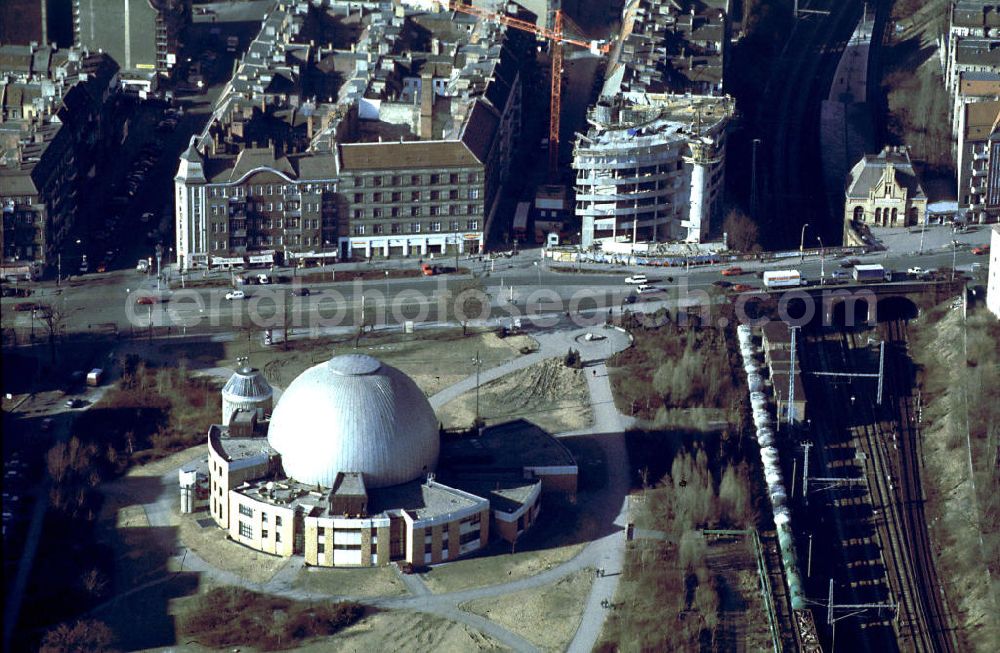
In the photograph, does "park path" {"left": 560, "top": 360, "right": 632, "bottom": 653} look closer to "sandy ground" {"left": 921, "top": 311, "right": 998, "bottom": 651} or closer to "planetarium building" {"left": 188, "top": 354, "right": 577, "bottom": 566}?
"planetarium building" {"left": 188, "top": 354, "right": 577, "bottom": 566}

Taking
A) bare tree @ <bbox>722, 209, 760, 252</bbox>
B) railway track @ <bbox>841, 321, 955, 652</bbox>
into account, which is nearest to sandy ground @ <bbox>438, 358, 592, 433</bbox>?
railway track @ <bbox>841, 321, 955, 652</bbox>

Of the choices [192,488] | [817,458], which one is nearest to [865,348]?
[817,458]

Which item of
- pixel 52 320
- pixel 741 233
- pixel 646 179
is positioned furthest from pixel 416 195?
pixel 52 320

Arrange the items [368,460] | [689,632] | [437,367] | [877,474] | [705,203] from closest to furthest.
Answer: [689,632] < [368,460] < [877,474] < [437,367] < [705,203]

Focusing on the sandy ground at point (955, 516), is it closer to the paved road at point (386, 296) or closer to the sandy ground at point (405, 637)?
the paved road at point (386, 296)

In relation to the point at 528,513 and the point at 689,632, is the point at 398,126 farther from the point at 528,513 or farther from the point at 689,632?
the point at 689,632
